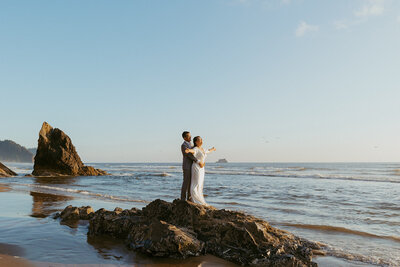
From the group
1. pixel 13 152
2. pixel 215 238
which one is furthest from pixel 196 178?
pixel 13 152

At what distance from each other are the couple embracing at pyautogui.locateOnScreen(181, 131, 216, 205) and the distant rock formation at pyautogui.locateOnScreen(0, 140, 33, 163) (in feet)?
672

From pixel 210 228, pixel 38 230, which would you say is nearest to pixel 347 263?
pixel 210 228

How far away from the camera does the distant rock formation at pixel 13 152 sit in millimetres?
182400

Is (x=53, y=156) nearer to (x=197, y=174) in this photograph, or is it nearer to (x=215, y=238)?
(x=197, y=174)

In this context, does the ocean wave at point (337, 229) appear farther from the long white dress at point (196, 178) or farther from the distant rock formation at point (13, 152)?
the distant rock formation at point (13, 152)

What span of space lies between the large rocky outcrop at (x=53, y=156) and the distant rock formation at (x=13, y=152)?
172 m

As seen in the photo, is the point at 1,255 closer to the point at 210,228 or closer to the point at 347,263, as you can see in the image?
the point at 210,228

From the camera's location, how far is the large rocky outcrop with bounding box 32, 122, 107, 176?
35125 millimetres

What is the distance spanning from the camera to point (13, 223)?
7848mm

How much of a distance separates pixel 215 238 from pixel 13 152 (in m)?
211

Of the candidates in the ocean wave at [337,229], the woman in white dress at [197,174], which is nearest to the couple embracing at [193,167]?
the woman in white dress at [197,174]

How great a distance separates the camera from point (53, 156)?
116 feet

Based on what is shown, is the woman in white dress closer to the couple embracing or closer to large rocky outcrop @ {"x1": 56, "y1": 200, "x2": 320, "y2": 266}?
the couple embracing

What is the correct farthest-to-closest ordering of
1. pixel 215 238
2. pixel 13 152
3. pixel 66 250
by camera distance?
pixel 13 152, pixel 215 238, pixel 66 250
